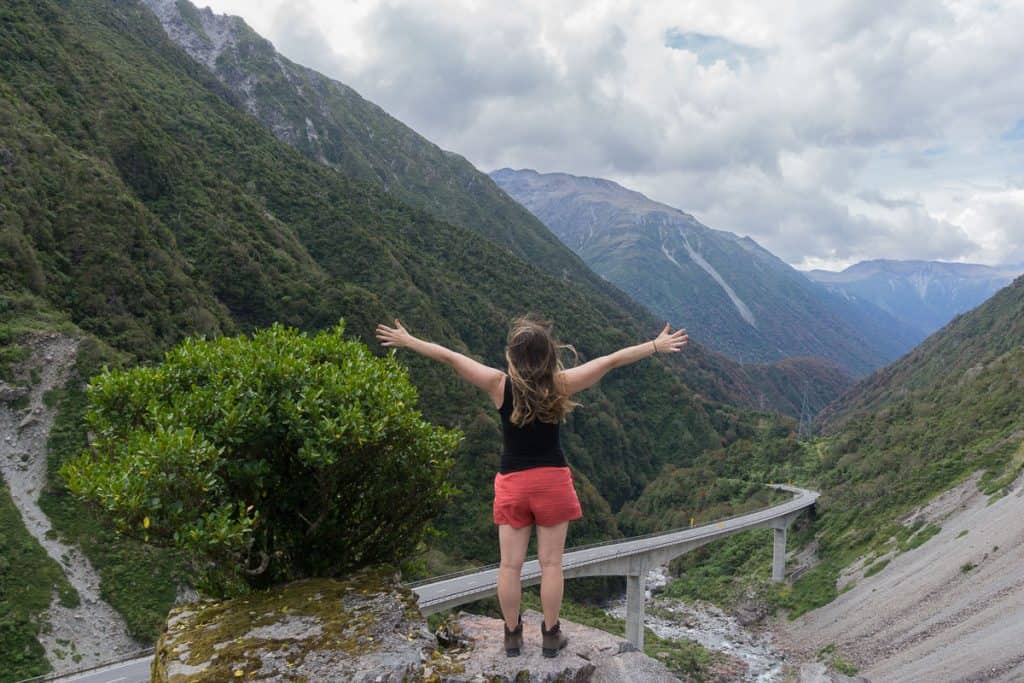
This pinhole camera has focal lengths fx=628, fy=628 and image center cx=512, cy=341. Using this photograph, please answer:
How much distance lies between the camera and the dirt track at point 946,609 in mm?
23438

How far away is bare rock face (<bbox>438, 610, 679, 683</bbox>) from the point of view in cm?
569

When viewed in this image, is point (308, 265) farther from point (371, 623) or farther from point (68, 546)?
point (371, 623)

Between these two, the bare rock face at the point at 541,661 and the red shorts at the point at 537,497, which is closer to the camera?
the red shorts at the point at 537,497

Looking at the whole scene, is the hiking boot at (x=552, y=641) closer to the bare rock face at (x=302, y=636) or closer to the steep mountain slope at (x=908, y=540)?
the bare rock face at (x=302, y=636)

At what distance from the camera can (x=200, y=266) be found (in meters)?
65.4

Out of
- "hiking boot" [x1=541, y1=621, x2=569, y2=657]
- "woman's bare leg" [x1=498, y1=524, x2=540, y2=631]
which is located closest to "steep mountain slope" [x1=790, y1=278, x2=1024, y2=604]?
"hiking boot" [x1=541, y1=621, x2=569, y2=657]

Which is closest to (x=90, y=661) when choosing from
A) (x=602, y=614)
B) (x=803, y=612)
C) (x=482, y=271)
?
(x=602, y=614)

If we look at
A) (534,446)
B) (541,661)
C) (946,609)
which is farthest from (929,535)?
(534,446)

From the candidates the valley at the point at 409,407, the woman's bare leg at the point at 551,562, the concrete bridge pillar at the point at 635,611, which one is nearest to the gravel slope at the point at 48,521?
the valley at the point at 409,407

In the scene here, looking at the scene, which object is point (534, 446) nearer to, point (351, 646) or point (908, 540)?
point (351, 646)

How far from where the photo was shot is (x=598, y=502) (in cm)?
7094

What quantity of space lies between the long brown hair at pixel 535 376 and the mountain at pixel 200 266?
50.2 ft

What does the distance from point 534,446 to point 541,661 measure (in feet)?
6.90

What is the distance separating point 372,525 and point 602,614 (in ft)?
156
